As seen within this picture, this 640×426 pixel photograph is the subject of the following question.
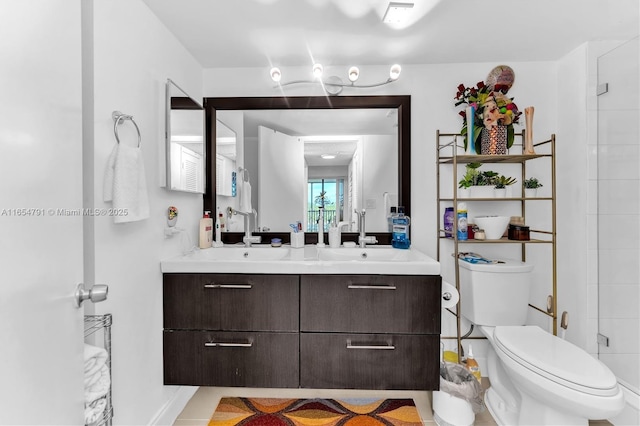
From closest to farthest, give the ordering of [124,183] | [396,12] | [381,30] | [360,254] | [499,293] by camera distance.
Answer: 1. [124,183]
2. [396,12]
3. [381,30]
4. [499,293]
5. [360,254]

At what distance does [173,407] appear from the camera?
173cm

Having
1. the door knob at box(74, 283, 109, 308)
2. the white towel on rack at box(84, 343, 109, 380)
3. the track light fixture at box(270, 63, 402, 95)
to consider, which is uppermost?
the track light fixture at box(270, 63, 402, 95)

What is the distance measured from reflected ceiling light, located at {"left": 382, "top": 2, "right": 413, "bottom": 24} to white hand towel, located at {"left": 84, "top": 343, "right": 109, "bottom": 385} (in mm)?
1761

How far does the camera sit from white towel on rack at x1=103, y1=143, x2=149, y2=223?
46.8 inches

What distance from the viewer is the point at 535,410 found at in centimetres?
150

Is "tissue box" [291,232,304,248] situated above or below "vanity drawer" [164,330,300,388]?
above

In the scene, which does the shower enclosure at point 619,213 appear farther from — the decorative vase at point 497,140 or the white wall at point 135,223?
the white wall at point 135,223

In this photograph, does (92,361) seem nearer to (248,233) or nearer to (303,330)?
(303,330)

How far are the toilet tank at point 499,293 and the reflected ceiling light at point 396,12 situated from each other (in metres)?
1.40

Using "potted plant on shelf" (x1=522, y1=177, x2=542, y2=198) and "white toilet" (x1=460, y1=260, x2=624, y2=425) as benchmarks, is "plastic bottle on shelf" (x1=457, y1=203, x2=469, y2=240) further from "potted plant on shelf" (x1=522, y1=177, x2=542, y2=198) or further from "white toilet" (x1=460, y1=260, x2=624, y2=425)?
"potted plant on shelf" (x1=522, y1=177, x2=542, y2=198)

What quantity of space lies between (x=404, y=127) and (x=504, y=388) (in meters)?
1.62

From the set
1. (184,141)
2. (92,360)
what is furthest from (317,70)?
(92,360)

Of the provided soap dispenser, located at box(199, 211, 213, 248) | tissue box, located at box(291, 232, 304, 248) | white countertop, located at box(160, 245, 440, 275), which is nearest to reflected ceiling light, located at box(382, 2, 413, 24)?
white countertop, located at box(160, 245, 440, 275)

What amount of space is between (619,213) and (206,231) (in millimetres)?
2382
